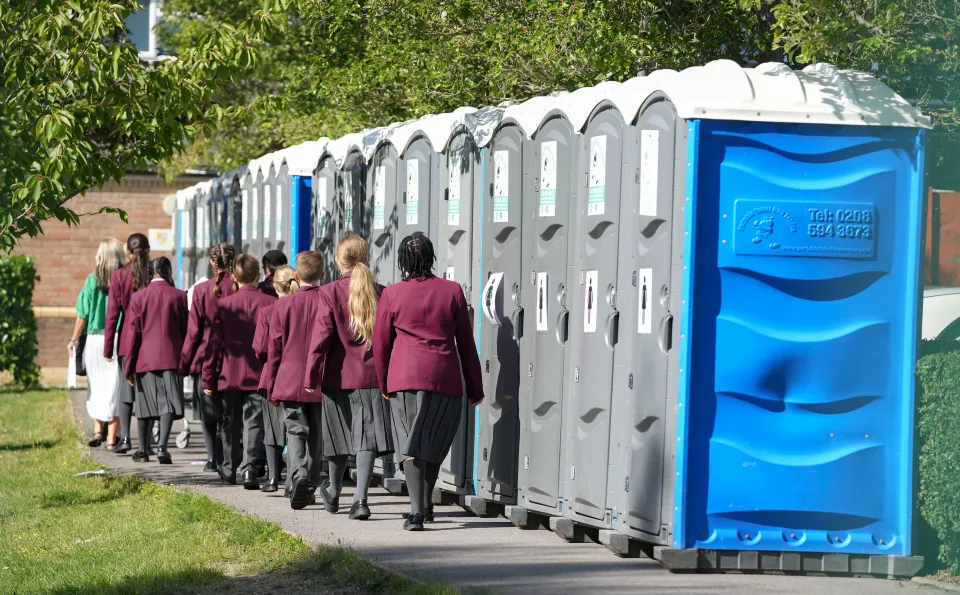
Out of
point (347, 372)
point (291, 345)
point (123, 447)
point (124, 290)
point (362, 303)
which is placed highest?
point (362, 303)

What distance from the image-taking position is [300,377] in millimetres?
9797

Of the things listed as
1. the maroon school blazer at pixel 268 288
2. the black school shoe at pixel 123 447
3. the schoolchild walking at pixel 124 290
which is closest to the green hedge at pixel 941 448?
the maroon school blazer at pixel 268 288

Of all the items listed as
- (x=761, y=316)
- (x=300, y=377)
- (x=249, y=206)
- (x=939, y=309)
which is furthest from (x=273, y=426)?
(x=939, y=309)

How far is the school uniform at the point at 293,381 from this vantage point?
985 centimetres

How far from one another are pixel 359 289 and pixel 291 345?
3.30 feet

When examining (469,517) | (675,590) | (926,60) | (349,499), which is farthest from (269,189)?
(675,590)

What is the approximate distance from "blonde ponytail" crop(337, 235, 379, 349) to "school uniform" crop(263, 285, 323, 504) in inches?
23.9

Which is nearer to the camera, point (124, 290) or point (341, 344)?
point (341, 344)

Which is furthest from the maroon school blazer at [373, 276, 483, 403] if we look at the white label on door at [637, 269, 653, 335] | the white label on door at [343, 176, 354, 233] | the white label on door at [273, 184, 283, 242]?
the white label on door at [273, 184, 283, 242]

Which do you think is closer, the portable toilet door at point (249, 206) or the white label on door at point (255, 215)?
the white label on door at point (255, 215)

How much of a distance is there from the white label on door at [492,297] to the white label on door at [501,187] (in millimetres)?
367

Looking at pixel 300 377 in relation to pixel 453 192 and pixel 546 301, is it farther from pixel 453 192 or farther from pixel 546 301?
pixel 546 301

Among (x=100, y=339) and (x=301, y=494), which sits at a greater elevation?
(x=100, y=339)

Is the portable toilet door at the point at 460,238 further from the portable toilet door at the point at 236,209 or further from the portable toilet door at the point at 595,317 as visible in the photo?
the portable toilet door at the point at 236,209
